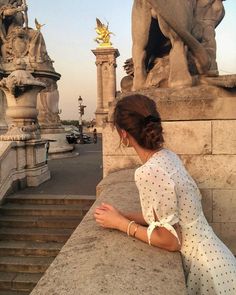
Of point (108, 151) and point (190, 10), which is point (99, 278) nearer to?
point (108, 151)

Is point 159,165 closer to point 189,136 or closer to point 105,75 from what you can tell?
point 189,136

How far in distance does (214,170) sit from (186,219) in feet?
7.71

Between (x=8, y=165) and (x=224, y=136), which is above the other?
(x=224, y=136)

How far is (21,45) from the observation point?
1482 cm

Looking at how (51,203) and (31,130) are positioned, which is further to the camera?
(31,130)

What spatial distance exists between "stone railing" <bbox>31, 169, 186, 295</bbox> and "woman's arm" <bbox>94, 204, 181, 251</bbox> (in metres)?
0.06

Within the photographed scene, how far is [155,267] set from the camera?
1.71 m

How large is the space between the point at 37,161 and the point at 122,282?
7.11m

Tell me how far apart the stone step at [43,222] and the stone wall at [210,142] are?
108 inches

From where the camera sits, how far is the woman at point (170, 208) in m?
1.70

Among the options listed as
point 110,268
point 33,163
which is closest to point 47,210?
point 33,163

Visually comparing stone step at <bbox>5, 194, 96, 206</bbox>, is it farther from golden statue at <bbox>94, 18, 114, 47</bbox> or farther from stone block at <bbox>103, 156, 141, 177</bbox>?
golden statue at <bbox>94, 18, 114, 47</bbox>

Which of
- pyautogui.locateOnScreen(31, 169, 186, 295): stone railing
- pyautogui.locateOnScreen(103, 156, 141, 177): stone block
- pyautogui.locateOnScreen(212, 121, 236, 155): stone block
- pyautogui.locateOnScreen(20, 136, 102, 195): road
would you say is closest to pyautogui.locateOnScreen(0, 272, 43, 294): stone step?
pyautogui.locateOnScreen(103, 156, 141, 177): stone block

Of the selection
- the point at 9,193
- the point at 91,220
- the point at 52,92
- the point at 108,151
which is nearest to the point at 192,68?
the point at 108,151
